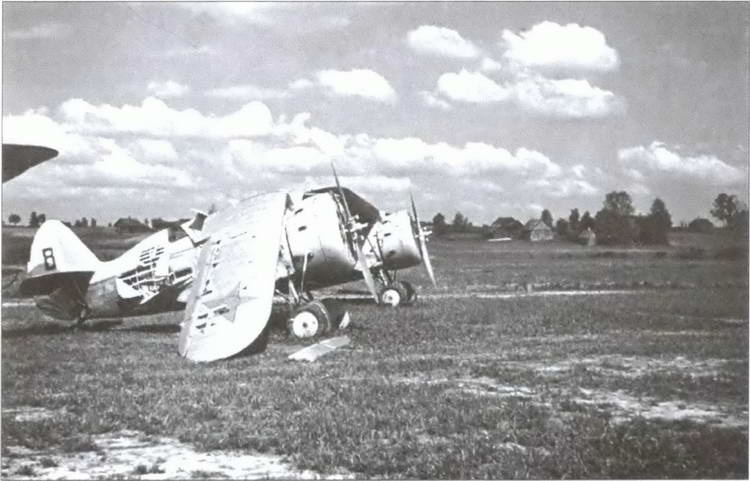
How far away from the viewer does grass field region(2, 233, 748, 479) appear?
475cm

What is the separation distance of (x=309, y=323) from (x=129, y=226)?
276cm

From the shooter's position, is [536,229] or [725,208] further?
[536,229]

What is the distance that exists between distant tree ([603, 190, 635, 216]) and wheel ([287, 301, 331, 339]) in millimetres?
3814

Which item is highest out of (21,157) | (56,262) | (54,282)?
(21,157)

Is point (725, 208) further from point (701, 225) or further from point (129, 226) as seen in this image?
point (129, 226)

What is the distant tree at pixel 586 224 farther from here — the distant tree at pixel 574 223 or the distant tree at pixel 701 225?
the distant tree at pixel 701 225

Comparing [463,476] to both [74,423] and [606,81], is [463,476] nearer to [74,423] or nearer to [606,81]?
[74,423]

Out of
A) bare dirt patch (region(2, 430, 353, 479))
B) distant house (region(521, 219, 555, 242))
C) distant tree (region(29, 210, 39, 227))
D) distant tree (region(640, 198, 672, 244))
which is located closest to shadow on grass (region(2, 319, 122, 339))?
distant tree (region(29, 210, 39, 227))

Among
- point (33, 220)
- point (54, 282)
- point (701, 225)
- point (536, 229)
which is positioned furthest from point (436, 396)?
point (536, 229)

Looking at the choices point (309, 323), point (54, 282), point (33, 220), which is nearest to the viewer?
point (33, 220)

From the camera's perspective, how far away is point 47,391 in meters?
6.37

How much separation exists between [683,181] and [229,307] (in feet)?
16.2

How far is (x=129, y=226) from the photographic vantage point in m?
9.62

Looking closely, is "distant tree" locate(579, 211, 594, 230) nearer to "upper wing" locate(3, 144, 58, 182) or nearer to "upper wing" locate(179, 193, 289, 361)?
"upper wing" locate(179, 193, 289, 361)
